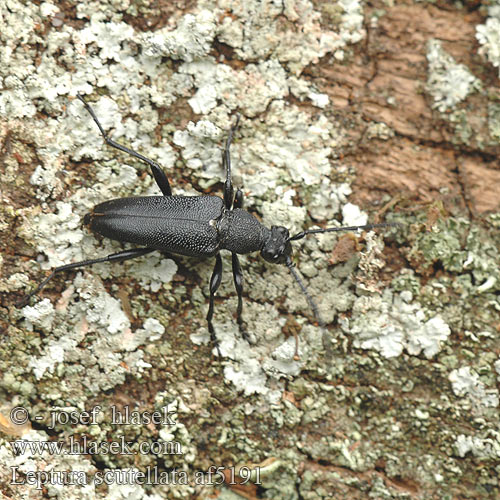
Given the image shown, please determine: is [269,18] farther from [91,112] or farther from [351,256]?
[351,256]

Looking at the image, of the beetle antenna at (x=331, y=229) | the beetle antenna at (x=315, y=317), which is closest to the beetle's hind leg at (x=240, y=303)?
the beetle antenna at (x=315, y=317)

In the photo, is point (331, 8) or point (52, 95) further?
point (331, 8)

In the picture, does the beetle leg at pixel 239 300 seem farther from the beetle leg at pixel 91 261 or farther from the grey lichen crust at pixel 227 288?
the beetle leg at pixel 91 261

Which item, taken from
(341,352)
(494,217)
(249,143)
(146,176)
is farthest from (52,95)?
(494,217)

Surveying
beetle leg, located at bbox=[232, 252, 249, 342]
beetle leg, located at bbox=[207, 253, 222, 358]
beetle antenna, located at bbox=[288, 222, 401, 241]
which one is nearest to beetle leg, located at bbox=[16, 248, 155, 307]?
beetle leg, located at bbox=[207, 253, 222, 358]

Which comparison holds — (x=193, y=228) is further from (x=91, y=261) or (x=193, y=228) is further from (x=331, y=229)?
(x=331, y=229)

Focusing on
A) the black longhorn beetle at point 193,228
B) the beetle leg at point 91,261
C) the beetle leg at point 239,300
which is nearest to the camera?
the beetle leg at point 91,261

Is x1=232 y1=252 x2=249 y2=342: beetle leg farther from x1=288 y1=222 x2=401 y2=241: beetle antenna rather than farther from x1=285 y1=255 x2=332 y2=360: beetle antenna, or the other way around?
x1=288 y1=222 x2=401 y2=241: beetle antenna
